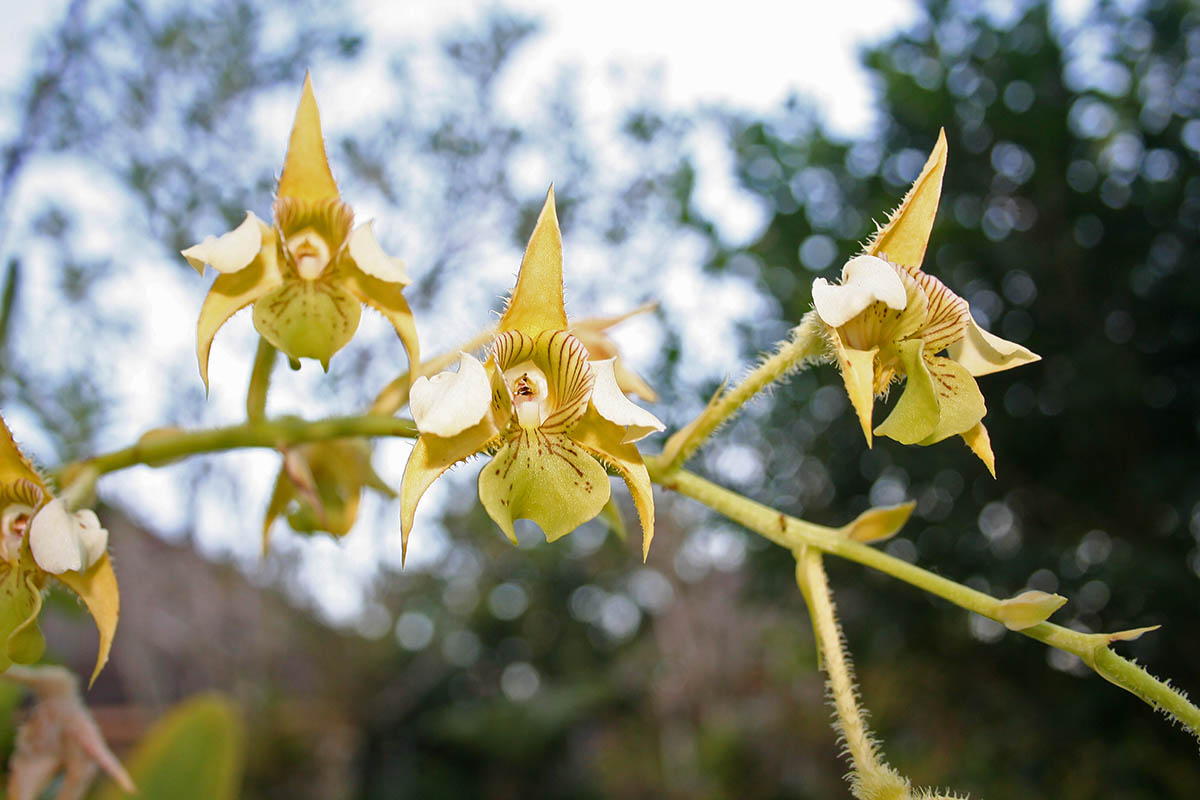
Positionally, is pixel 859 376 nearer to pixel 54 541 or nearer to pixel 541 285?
pixel 541 285

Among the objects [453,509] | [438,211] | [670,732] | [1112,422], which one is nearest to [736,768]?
[670,732]

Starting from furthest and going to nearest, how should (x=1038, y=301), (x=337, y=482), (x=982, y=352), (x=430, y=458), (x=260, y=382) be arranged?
(x=1038, y=301), (x=337, y=482), (x=260, y=382), (x=982, y=352), (x=430, y=458)

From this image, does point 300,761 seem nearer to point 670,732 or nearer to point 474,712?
point 474,712

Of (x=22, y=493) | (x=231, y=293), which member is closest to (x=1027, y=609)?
(x=231, y=293)

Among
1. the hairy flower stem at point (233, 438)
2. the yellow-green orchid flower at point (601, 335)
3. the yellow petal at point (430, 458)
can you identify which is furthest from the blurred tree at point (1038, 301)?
the yellow petal at point (430, 458)

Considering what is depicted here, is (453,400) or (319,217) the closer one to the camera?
(453,400)

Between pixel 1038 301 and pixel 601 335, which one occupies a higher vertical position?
pixel 601 335
